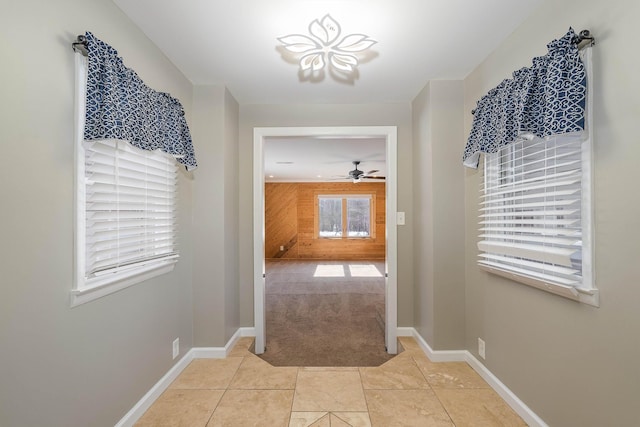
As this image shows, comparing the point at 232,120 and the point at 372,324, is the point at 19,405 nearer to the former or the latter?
the point at 232,120

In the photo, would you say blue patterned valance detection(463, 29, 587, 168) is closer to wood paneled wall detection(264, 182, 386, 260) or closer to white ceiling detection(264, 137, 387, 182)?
white ceiling detection(264, 137, 387, 182)

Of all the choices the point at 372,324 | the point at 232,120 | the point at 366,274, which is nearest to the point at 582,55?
the point at 232,120

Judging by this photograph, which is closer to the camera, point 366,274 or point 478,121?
point 478,121

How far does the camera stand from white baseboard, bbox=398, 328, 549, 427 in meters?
1.71

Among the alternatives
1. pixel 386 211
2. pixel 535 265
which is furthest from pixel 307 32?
pixel 535 265

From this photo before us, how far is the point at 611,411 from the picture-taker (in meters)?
1.25

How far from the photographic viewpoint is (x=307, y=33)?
183 centimetres

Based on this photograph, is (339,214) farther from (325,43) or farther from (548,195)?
(548,195)

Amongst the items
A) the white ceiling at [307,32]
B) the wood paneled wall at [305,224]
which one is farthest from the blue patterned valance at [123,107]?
the wood paneled wall at [305,224]

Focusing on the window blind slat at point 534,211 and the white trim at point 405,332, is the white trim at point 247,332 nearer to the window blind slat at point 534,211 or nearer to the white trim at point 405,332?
the white trim at point 405,332

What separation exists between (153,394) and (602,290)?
2.57 meters

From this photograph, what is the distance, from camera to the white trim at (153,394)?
1700mm

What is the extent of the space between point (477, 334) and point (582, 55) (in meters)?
1.93

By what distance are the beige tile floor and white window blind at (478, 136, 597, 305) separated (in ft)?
2.90
